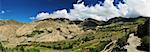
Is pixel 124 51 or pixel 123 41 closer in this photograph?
pixel 124 51

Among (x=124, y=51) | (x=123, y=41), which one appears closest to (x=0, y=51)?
(x=123, y=41)

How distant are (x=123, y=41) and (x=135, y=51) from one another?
17.1 m

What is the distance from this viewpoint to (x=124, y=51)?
46469mm

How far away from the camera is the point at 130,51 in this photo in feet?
156

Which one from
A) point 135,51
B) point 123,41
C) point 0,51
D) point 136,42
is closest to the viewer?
point 135,51

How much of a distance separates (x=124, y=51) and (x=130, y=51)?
4.75 ft

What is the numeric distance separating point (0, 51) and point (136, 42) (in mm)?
31541

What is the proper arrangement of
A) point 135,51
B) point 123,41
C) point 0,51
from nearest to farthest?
point 135,51
point 123,41
point 0,51

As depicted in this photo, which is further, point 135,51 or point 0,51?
point 0,51

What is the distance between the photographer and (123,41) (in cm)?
6294

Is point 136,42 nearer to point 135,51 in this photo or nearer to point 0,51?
point 135,51

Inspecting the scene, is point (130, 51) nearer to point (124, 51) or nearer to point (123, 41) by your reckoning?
point (124, 51)

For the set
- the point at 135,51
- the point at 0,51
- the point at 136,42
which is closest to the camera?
the point at 135,51

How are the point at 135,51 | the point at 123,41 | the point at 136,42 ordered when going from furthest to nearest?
the point at 123,41
the point at 136,42
the point at 135,51
